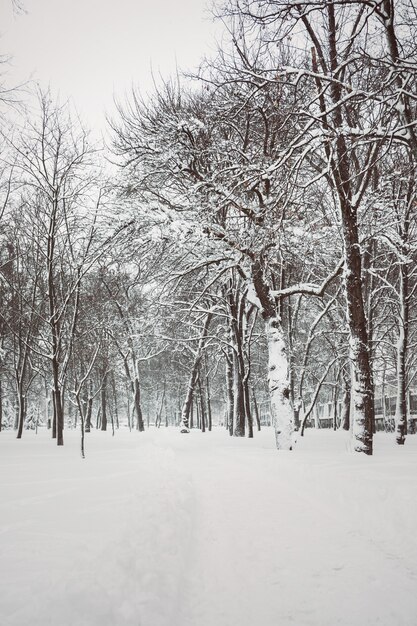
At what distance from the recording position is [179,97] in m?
11.1

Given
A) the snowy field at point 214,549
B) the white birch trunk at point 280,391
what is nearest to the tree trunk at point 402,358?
the white birch trunk at point 280,391

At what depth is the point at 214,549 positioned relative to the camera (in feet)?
11.1

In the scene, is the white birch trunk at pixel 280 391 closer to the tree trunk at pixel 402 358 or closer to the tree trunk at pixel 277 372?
the tree trunk at pixel 277 372

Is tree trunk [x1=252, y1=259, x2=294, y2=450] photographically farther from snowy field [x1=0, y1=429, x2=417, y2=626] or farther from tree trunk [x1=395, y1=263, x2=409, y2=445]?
tree trunk [x1=395, y1=263, x2=409, y2=445]

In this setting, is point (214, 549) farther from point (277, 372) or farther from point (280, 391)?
point (277, 372)

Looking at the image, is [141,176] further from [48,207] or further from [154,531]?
[154,531]

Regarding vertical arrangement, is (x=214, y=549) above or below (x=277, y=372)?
below

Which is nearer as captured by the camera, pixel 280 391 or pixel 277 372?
pixel 280 391

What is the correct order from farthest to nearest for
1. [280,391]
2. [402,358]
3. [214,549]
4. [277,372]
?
[402,358]
[277,372]
[280,391]
[214,549]

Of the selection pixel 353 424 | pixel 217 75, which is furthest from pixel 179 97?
pixel 353 424

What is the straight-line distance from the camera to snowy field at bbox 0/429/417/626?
2293mm

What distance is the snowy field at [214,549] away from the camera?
2.29 m

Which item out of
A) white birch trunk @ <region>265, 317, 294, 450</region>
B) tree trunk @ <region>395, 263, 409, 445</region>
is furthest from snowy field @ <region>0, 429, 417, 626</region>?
tree trunk @ <region>395, 263, 409, 445</region>

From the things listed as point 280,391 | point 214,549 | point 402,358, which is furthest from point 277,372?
point 214,549
